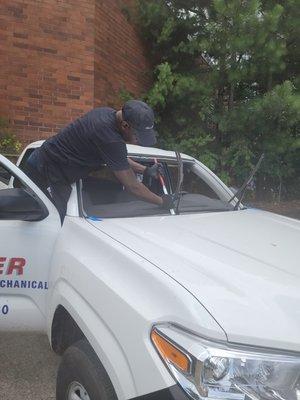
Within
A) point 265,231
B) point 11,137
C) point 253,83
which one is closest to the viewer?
point 265,231

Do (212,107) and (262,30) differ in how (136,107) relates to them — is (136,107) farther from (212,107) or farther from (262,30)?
(212,107)

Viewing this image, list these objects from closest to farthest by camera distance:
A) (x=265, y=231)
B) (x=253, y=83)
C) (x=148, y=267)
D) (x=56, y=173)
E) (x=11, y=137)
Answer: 1. (x=148, y=267)
2. (x=265, y=231)
3. (x=56, y=173)
4. (x=11, y=137)
5. (x=253, y=83)

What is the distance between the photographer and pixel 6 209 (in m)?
2.67

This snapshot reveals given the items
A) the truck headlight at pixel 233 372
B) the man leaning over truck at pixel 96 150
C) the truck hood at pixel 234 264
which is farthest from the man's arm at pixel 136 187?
the truck headlight at pixel 233 372

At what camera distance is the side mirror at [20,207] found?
268cm

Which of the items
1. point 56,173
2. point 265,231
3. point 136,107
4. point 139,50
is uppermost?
point 139,50

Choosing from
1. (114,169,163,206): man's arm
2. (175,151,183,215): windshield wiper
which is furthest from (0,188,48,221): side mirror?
(175,151,183,215): windshield wiper

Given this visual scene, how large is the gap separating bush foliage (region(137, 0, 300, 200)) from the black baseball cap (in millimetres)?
5065

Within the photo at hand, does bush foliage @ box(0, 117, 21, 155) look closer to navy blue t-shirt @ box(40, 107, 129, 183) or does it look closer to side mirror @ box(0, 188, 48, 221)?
navy blue t-shirt @ box(40, 107, 129, 183)

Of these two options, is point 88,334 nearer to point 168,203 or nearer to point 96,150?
point 168,203

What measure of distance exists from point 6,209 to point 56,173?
0.61 m

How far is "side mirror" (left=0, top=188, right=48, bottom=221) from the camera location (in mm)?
2682

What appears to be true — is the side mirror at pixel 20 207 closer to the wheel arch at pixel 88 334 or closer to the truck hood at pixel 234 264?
the truck hood at pixel 234 264

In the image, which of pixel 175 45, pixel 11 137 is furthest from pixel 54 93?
pixel 175 45
